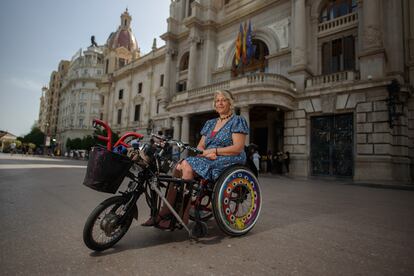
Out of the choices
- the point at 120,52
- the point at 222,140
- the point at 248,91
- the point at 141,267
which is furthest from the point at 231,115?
the point at 120,52

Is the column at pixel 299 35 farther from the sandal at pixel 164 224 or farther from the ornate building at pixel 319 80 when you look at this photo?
the sandal at pixel 164 224

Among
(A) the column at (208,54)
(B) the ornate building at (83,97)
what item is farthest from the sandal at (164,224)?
(B) the ornate building at (83,97)

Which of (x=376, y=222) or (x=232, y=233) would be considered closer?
(x=232, y=233)

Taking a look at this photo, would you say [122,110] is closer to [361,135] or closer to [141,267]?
[361,135]

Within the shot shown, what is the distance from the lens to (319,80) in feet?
44.8

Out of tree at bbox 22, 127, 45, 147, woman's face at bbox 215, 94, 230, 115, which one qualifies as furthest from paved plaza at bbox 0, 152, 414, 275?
Result: tree at bbox 22, 127, 45, 147

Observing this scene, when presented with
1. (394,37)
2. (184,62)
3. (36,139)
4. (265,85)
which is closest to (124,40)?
(184,62)

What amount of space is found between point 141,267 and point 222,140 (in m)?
1.51

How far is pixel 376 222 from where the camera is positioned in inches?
138

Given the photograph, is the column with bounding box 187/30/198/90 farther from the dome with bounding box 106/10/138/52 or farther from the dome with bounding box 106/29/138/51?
the dome with bounding box 106/29/138/51

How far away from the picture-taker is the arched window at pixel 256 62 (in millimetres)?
18562

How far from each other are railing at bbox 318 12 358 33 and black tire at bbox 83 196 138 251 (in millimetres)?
16645

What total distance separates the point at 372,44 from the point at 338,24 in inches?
133

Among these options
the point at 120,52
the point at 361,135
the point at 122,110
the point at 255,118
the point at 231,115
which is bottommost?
the point at 231,115
